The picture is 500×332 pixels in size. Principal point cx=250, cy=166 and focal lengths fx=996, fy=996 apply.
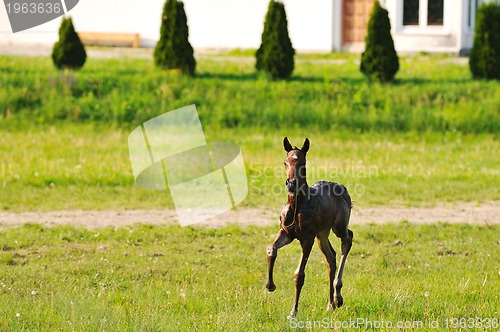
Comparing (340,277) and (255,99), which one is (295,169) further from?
(255,99)

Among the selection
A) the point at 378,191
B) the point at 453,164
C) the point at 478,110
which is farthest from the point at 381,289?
the point at 478,110

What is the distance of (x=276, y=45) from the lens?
68.6 feet

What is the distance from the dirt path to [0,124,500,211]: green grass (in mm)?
342

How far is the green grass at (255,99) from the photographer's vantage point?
18766mm

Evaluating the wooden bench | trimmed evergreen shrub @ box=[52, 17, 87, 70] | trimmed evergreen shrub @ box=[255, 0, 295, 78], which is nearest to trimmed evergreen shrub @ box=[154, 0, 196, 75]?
trimmed evergreen shrub @ box=[255, 0, 295, 78]

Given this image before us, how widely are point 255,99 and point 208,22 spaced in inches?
348

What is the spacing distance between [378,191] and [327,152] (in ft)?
9.22

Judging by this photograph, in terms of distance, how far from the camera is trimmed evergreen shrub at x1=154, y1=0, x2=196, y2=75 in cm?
2084

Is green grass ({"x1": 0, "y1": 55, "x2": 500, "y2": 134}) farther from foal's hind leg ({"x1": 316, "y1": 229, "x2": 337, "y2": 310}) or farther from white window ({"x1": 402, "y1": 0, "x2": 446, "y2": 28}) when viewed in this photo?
foal's hind leg ({"x1": 316, "y1": 229, "x2": 337, "y2": 310})

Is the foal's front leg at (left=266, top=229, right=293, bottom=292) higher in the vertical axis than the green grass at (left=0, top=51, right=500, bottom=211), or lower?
higher

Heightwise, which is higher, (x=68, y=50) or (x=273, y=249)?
(x=68, y=50)

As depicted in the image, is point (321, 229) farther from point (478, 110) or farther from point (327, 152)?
point (478, 110)

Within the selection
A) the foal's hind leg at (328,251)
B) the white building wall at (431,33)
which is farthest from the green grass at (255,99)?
the foal's hind leg at (328,251)

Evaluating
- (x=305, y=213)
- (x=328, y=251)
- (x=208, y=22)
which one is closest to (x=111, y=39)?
(x=208, y=22)
